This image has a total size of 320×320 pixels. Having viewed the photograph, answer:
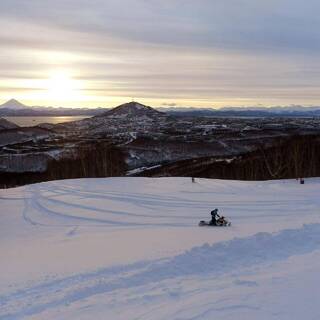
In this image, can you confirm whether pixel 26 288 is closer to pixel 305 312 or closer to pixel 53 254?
pixel 53 254

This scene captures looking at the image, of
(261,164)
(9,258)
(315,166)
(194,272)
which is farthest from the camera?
(261,164)

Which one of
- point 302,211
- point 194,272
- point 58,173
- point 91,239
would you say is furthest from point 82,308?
point 58,173

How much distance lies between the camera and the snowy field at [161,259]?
22.8 ft

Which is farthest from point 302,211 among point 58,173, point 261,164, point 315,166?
point 58,173

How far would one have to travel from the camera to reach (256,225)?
504 inches

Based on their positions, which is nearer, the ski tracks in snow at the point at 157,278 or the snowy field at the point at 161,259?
the snowy field at the point at 161,259

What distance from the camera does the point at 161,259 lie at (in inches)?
362

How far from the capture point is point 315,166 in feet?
93.7

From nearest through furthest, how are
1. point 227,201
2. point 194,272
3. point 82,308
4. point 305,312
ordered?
point 305,312 → point 82,308 → point 194,272 → point 227,201

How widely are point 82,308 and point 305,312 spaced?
9.66 feet

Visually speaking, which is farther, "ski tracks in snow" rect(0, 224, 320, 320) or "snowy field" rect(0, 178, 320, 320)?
"ski tracks in snow" rect(0, 224, 320, 320)

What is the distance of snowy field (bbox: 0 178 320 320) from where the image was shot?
695 cm

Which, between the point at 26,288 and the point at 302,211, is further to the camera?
the point at 302,211

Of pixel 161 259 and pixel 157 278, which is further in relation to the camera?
pixel 161 259
